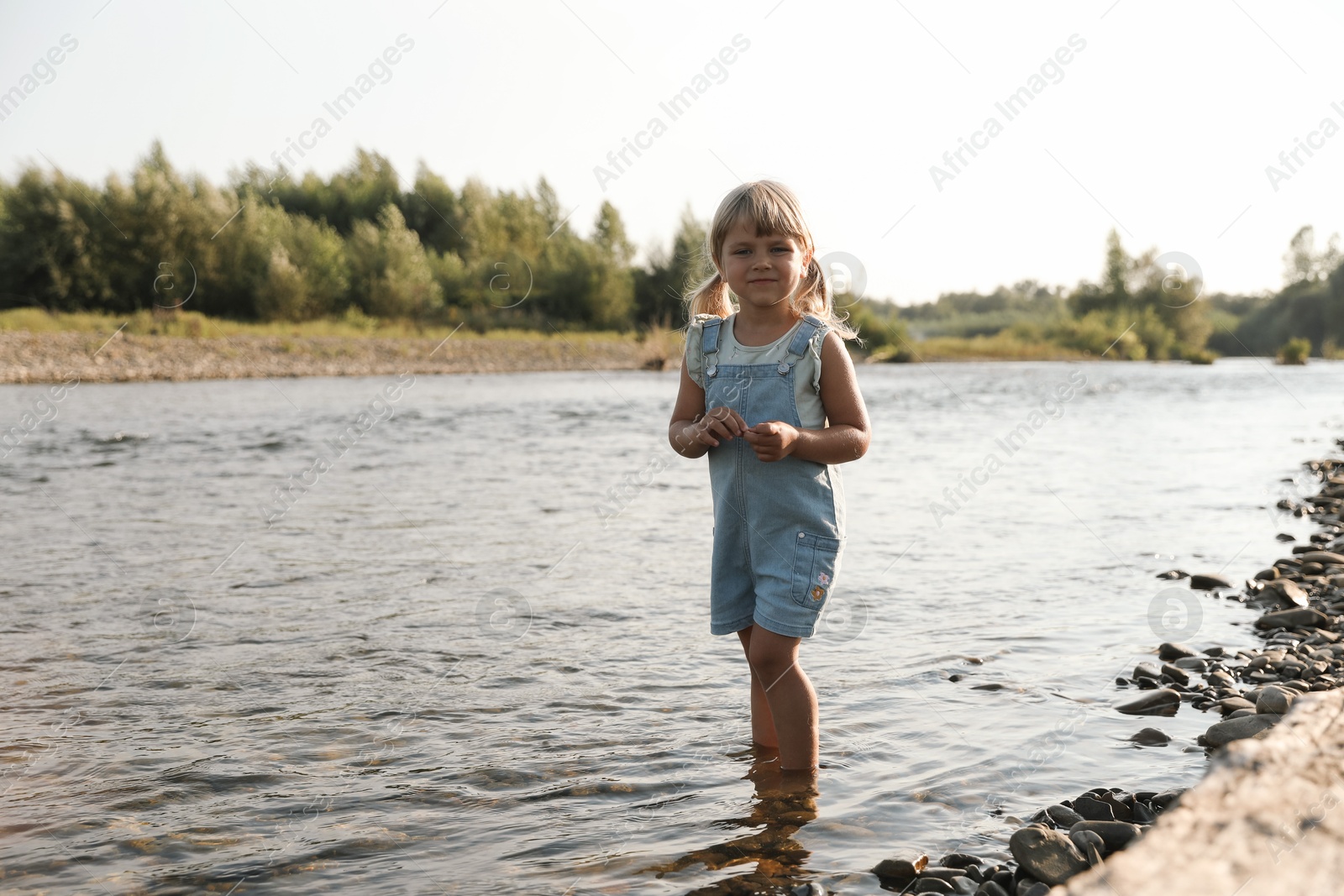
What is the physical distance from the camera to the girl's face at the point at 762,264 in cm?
312

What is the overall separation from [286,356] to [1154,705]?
112 feet

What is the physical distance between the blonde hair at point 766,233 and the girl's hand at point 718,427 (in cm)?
A: 48

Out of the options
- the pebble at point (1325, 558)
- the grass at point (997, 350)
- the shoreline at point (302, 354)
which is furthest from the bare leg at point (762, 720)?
the grass at point (997, 350)

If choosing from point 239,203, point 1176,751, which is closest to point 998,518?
point 1176,751

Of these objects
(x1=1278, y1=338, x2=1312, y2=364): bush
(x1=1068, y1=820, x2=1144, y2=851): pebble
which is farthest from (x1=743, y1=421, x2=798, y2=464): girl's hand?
(x1=1278, y1=338, x2=1312, y2=364): bush

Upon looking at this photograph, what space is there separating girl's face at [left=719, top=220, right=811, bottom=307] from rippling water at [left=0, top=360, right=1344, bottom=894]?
5.33ft

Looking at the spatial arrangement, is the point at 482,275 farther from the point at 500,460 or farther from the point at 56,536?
the point at 56,536

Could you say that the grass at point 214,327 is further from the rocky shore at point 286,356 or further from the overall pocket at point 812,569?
the overall pocket at point 812,569

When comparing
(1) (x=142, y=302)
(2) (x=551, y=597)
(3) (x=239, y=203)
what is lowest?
(2) (x=551, y=597)

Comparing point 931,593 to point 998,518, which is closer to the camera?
point 931,593

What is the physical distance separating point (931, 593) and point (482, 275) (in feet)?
136

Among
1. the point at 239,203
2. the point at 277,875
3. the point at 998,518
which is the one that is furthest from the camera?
the point at 239,203

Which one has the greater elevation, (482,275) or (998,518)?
(482,275)

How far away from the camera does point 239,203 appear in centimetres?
4388
